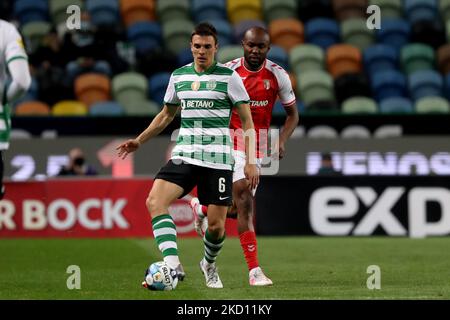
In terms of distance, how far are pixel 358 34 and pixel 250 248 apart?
40.9ft

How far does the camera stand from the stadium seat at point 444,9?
78.6ft

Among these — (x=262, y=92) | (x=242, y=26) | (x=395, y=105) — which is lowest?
(x=395, y=105)

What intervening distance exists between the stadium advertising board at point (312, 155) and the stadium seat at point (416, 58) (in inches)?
119

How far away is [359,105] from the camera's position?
20859 millimetres

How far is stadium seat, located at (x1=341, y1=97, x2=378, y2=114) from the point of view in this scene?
20797mm

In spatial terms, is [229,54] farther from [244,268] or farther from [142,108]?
[244,268]

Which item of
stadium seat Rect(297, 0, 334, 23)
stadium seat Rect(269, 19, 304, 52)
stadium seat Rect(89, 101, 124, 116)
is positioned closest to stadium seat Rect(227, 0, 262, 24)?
stadium seat Rect(269, 19, 304, 52)

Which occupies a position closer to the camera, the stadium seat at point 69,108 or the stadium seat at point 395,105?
the stadium seat at point 69,108

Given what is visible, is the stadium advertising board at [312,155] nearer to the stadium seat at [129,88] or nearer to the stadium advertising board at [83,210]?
the stadium advertising board at [83,210]

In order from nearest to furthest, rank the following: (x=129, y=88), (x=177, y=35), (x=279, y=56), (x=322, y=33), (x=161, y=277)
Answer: (x=161, y=277)
(x=129, y=88)
(x=279, y=56)
(x=177, y=35)
(x=322, y=33)

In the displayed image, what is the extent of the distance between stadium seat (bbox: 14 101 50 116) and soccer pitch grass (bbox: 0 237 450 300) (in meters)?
2.35

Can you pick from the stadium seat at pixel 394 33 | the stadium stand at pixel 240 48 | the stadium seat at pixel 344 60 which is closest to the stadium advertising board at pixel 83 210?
the stadium stand at pixel 240 48

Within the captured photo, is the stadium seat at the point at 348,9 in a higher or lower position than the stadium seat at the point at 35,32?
higher

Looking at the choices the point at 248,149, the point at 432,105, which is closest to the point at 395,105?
the point at 432,105
